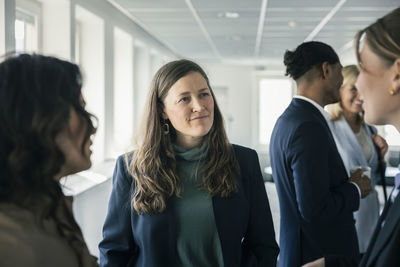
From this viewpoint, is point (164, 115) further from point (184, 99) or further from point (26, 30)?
point (26, 30)

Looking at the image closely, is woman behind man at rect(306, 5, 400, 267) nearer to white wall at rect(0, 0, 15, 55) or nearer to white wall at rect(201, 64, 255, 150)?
white wall at rect(0, 0, 15, 55)

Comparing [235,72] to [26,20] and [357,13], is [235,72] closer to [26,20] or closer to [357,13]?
[357,13]

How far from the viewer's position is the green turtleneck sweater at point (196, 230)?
1415 millimetres

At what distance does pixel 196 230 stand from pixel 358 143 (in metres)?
1.35

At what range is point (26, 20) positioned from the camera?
10.7 feet

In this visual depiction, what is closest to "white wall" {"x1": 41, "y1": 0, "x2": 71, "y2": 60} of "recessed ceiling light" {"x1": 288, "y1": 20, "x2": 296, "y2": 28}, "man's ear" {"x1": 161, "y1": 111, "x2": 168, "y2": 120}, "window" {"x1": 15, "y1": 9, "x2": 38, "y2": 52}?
"window" {"x1": 15, "y1": 9, "x2": 38, "y2": 52}

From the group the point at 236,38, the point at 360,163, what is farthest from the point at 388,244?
the point at 236,38

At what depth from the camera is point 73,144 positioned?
35.7 inches

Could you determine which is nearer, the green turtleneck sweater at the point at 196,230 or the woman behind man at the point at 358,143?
the green turtleneck sweater at the point at 196,230

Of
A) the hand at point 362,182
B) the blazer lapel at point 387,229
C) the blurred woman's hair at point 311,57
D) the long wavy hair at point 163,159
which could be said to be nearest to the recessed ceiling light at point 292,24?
the blurred woman's hair at point 311,57

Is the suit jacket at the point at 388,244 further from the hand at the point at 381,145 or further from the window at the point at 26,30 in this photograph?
the window at the point at 26,30

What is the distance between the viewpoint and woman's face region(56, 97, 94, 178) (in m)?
0.88

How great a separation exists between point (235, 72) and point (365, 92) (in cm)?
Result: 969

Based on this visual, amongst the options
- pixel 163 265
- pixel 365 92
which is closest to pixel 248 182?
pixel 163 265
